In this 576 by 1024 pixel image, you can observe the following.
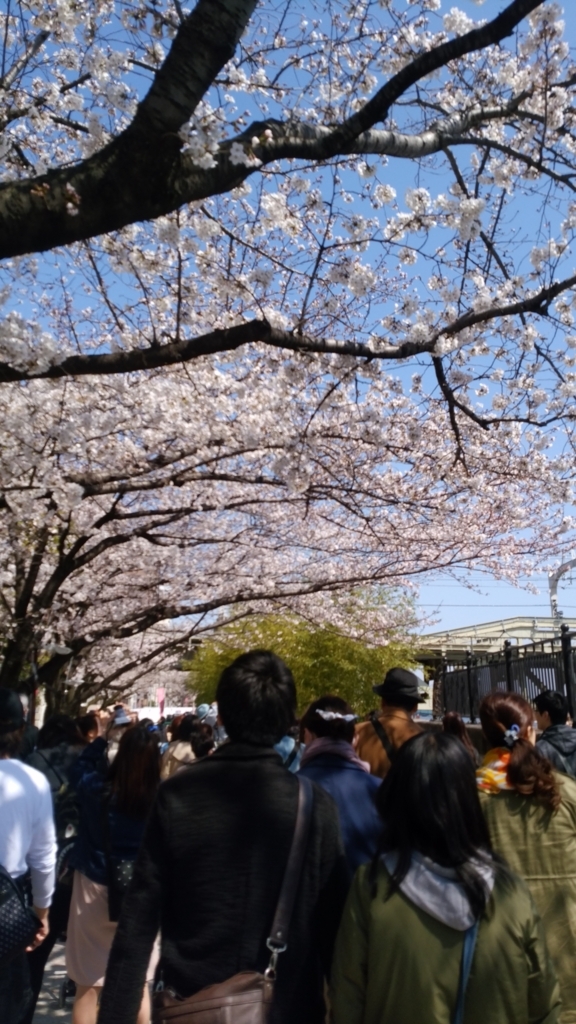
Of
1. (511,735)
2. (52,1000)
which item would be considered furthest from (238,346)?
(52,1000)

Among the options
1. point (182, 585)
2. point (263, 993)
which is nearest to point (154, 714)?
point (182, 585)

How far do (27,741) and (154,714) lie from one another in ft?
87.1

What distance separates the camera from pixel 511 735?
3330mm

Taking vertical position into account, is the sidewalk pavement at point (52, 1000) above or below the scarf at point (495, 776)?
below

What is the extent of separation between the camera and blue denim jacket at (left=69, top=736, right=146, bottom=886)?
14.4 ft

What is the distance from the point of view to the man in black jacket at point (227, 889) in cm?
225

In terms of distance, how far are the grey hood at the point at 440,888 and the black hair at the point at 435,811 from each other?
0.5 inches

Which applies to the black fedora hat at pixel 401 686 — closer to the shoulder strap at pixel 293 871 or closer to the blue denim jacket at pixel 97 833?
the blue denim jacket at pixel 97 833

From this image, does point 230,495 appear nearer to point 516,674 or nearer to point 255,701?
point 516,674

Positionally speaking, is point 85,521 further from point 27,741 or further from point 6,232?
point 6,232

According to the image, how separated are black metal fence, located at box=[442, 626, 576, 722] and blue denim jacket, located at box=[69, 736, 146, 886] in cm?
321

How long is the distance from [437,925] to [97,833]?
2.80m

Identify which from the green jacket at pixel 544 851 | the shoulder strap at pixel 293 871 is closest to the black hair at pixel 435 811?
the shoulder strap at pixel 293 871

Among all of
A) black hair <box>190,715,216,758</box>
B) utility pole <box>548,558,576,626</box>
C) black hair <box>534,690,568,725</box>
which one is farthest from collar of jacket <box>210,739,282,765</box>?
utility pole <box>548,558,576,626</box>
